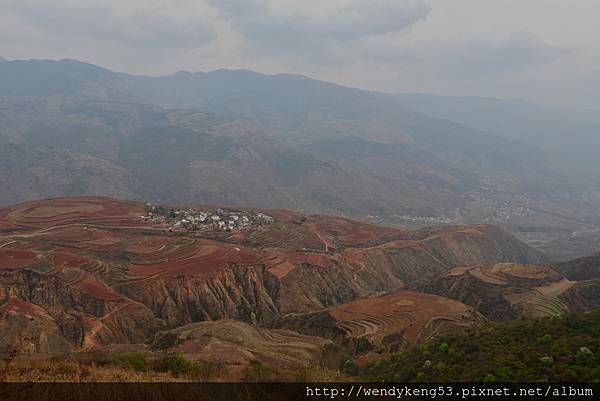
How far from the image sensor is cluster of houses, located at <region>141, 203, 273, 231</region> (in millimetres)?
105875

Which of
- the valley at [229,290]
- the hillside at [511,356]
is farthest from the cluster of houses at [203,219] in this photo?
the hillside at [511,356]

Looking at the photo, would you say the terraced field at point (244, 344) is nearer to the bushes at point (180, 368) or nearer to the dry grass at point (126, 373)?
the bushes at point (180, 368)

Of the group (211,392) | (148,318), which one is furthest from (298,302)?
(211,392)

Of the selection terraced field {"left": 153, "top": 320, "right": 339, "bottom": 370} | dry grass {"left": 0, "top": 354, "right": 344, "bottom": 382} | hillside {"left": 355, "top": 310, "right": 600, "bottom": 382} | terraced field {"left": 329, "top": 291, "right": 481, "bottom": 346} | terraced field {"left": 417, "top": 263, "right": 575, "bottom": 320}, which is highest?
dry grass {"left": 0, "top": 354, "right": 344, "bottom": 382}

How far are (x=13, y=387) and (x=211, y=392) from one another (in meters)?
5.60

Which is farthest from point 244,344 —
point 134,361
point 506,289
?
point 506,289

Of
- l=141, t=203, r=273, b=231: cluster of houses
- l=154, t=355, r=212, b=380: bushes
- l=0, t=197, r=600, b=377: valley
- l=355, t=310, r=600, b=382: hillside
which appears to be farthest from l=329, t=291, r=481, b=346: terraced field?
l=141, t=203, r=273, b=231: cluster of houses

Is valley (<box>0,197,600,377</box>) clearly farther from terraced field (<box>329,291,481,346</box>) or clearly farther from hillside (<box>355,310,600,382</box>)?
hillside (<box>355,310,600,382</box>)

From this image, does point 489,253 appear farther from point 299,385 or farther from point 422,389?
point 299,385

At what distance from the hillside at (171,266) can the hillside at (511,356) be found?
25.3 m

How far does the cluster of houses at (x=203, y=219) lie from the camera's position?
106m

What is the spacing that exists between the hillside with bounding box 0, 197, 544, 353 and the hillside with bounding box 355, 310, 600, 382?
25267 mm

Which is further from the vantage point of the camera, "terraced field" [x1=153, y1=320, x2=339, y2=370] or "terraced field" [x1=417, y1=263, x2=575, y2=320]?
"terraced field" [x1=417, y1=263, x2=575, y2=320]

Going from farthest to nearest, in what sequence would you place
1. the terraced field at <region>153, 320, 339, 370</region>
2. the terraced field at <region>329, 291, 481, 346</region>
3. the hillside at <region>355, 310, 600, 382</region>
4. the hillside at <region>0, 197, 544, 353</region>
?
the hillside at <region>0, 197, 544, 353</region> < the terraced field at <region>329, 291, 481, 346</region> < the terraced field at <region>153, 320, 339, 370</region> < the hillside at <region>355, 310, 600, 382</region>
